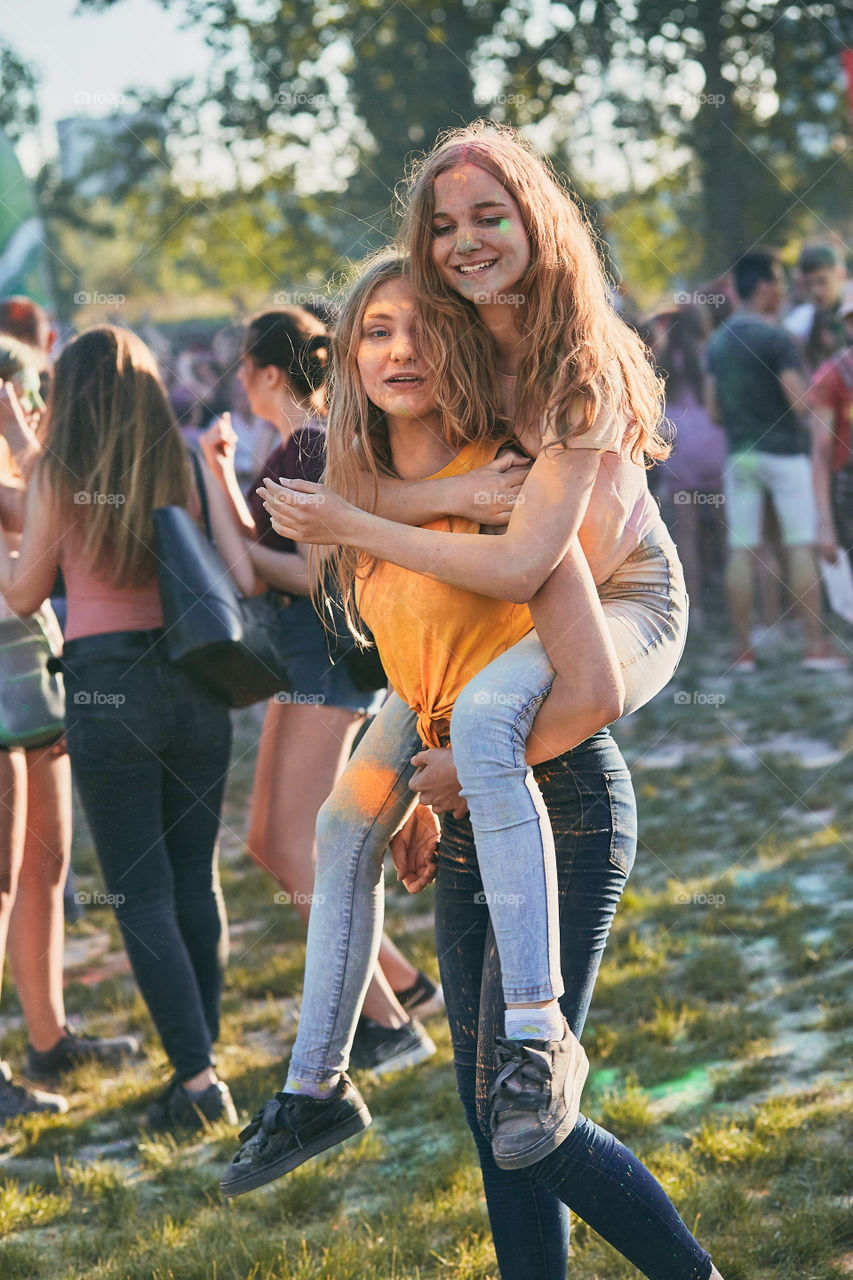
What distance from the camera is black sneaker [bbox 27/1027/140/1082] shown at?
348 centimetres

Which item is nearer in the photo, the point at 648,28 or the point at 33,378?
the point at 33,378

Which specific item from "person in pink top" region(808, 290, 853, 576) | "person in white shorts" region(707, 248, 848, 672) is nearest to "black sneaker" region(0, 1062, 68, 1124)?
"person in white shorts" region(707, 248, 848, 672)

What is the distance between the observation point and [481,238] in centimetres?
183

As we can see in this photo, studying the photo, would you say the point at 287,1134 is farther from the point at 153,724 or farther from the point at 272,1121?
the point at 153,724

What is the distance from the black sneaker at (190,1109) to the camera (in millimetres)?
3123

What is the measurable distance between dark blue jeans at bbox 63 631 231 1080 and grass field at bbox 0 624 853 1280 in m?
0.36

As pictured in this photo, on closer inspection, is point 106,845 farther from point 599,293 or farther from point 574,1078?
point 599,293

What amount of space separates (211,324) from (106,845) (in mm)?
8320

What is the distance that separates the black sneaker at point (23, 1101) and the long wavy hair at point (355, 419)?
6.50ft

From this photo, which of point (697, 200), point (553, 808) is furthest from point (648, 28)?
point (553, 808)

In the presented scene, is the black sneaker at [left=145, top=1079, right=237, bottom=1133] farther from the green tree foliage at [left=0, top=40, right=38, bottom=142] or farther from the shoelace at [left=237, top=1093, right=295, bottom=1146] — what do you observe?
the green tree foliage at [left=0, top=40, right=38, bottom=142]

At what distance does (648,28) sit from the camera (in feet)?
29.3

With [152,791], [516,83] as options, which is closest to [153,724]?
[152,791]

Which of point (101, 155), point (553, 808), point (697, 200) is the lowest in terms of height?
point (553, 808)
